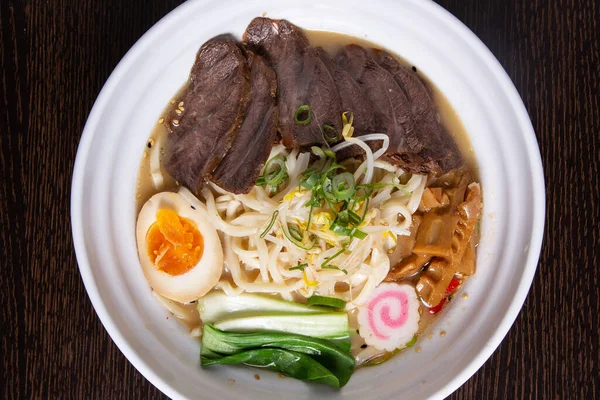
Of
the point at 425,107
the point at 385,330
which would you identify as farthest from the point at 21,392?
the point at 425,107

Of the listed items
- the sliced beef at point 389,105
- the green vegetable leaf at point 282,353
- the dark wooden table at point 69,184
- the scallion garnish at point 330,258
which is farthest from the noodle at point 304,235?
the dark wooden table at point 69,184

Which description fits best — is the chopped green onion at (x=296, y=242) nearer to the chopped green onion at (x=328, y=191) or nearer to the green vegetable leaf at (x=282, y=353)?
the chopped green onion at (x=328, y=191)

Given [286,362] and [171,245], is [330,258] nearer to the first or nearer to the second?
[286,362]

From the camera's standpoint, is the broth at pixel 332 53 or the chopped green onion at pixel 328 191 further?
the broth at pixel 332 53

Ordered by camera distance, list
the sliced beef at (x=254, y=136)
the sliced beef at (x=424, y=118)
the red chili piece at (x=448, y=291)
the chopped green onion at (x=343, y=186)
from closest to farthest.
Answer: the chopped green onion at (x=343, y=186)
the sliced beef at (x=254, y=136)
the sliced beef at (x=424, y=118)
the red chili piece at (x=448, y=291)

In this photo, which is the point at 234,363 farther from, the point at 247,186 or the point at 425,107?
the point at 425,107
